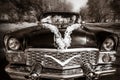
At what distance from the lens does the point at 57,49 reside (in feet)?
4.36

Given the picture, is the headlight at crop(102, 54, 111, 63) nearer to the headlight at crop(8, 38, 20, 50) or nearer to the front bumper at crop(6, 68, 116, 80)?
the front bumper at crop(6, 68, 116, 80)

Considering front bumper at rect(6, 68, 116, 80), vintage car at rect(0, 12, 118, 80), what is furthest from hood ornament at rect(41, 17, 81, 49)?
front bumper at rect(6, 68, 116, 80)

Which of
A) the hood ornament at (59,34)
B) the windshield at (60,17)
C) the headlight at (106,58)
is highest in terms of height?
the windshield at (60,17)

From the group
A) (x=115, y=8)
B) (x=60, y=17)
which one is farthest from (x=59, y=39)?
(x=115, y=8)

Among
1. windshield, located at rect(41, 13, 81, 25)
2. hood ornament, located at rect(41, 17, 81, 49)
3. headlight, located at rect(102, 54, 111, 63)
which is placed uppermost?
windshield, located at rect(41, 13, 81, 25)

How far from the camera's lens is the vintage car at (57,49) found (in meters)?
1.33

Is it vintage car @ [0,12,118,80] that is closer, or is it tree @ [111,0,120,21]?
vintage car @ [0,12,118,80]

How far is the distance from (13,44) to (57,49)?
11.3 inches

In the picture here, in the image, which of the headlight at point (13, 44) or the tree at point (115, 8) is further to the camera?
the tree at point (115, 8)

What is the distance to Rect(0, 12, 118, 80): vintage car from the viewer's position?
1.33 meters

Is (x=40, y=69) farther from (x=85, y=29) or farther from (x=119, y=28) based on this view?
(x=119, y=28)

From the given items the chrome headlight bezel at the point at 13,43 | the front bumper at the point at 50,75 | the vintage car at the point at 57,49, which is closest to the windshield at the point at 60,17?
the vintage car at the point at 57,49

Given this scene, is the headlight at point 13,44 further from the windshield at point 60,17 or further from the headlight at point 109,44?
the headlight at point 109,44

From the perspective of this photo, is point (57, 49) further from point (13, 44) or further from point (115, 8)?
point (115, 8)
